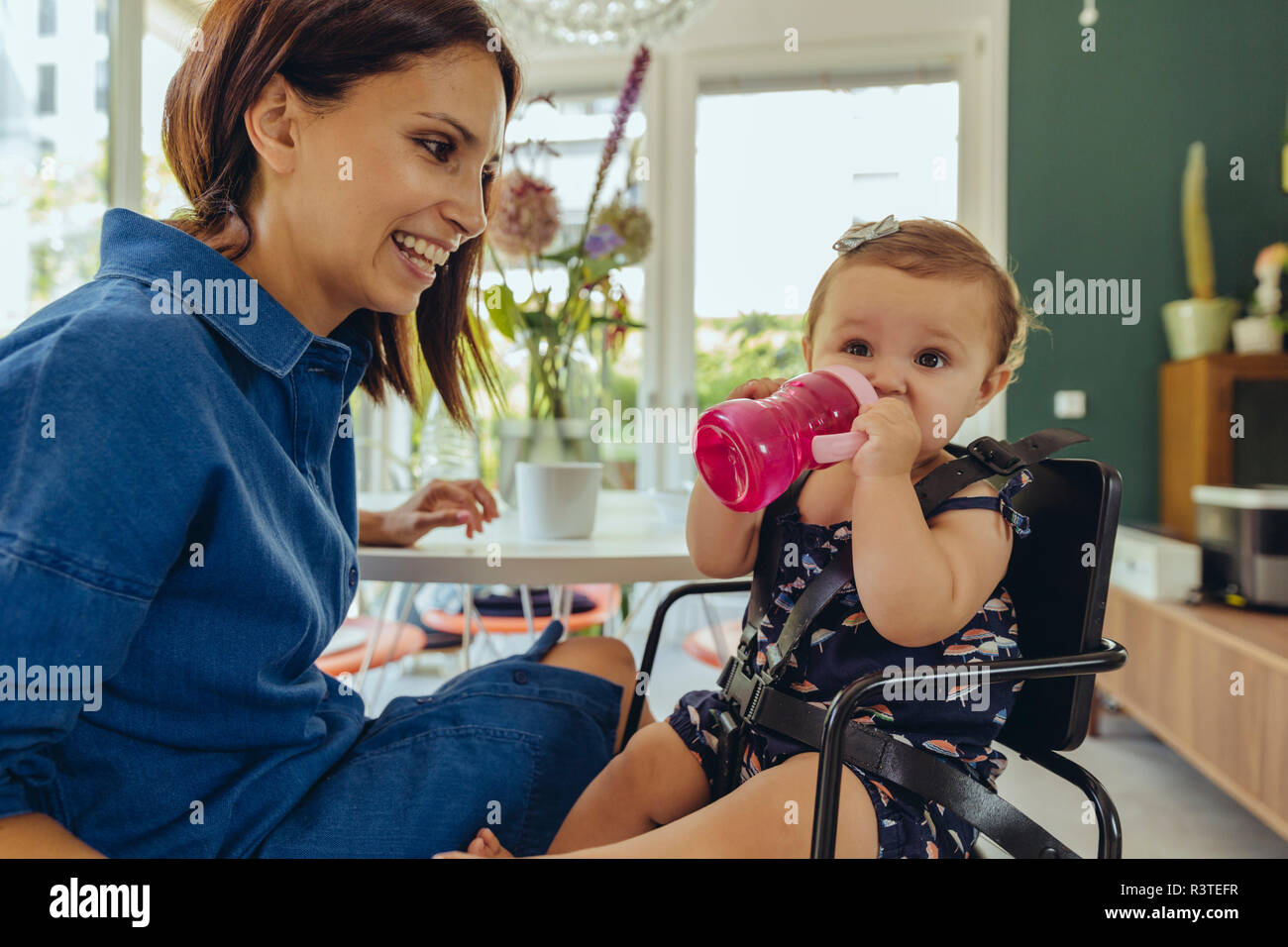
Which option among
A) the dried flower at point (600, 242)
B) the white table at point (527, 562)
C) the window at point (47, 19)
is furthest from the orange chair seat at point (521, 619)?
the window at point (47, 19)

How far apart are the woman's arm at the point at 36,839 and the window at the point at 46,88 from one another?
75.3 inches

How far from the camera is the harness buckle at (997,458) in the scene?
34.4 inches

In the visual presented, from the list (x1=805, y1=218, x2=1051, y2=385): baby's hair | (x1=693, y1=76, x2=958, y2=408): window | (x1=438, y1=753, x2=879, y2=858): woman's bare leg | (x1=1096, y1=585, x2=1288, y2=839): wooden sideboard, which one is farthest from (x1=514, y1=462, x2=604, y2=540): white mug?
(x1=693, y1=76, x2=958, y2=408): window

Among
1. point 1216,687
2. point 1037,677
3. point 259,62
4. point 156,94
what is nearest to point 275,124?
point 259,62

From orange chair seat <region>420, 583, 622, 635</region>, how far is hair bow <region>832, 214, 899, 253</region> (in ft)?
4.39

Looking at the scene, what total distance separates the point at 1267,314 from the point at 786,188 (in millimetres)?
1705

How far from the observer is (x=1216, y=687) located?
2.08 m

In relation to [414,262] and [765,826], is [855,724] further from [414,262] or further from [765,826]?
[414,262]

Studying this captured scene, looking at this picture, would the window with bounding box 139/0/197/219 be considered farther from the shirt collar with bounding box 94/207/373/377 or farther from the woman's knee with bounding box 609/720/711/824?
the woman's knee with bounding box 609/720/711/824

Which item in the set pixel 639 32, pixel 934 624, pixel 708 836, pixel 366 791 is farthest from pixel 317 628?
pixel 639 32

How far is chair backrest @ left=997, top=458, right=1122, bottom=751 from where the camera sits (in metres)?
0.84

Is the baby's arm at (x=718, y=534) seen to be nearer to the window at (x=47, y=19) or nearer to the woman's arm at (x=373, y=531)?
the woman's arm at (x=373, y=531)

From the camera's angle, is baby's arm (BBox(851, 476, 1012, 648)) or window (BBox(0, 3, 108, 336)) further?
window (BBox(0, 3, 108, 336))

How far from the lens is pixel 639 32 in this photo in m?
2.47
